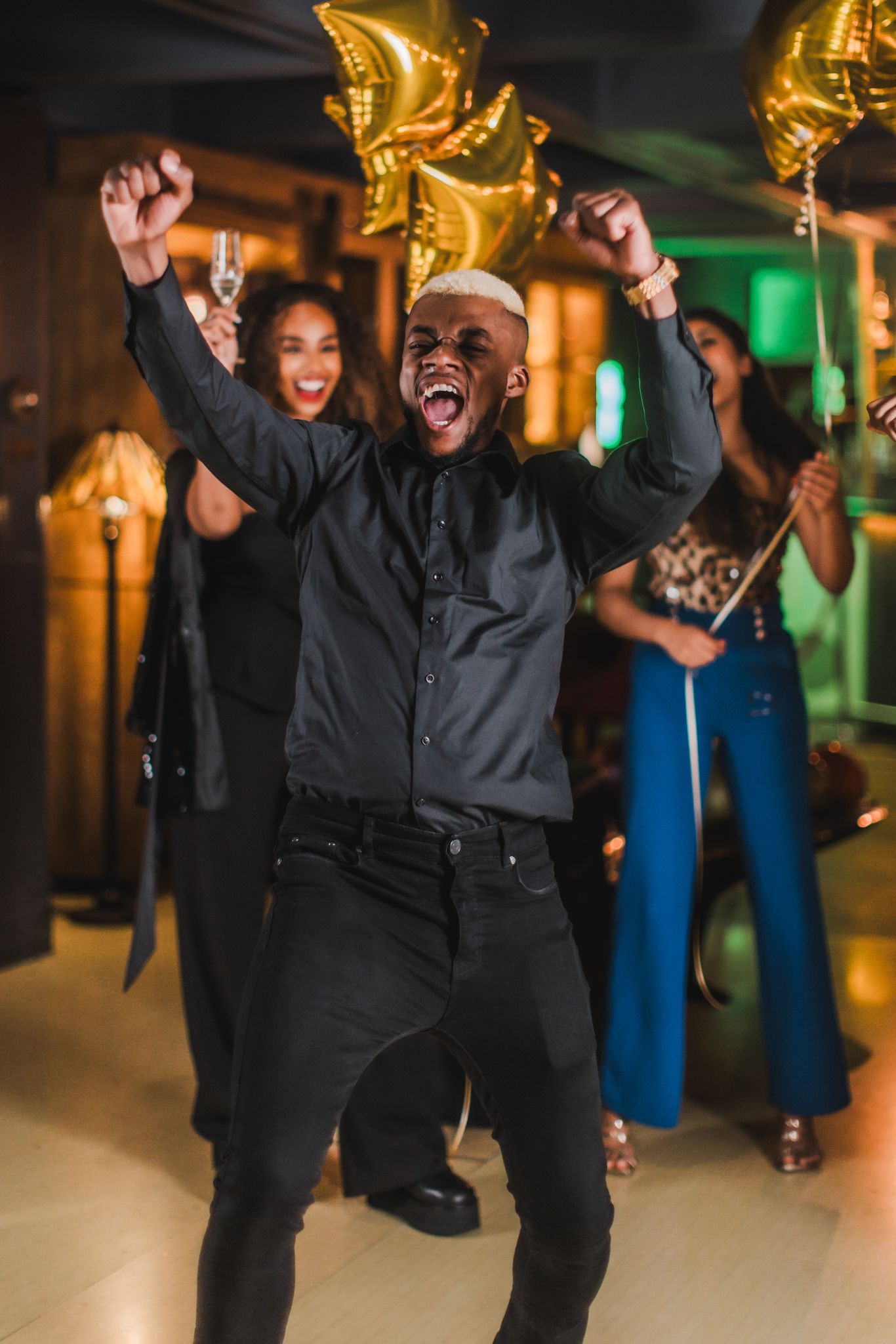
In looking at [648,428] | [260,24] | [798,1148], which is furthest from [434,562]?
[260,24]

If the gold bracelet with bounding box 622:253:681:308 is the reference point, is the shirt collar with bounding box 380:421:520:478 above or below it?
below

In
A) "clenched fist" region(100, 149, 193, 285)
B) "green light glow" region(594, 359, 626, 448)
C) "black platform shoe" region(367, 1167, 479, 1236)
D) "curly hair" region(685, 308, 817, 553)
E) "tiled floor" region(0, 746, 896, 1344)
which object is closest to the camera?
"clenched fist" region(100, 149, 193, 285)

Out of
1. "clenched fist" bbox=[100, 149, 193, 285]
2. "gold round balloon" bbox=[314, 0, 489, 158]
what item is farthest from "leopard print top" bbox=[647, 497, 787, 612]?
"clenched fist" bbox=[100, 149, 193, 285]

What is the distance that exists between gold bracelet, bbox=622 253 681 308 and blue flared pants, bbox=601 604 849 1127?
4.83 feet

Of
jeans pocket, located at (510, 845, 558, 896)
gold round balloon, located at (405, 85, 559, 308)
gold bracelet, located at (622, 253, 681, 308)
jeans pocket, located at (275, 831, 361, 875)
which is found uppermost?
gold round balloon, located at (405, 85, 559, 308)

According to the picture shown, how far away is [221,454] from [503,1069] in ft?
2.79

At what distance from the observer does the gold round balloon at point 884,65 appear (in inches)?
111

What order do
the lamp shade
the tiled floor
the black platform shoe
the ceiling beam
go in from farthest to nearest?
the lamp shade, the ceiling beam, the black platform shoe, the tiled floor

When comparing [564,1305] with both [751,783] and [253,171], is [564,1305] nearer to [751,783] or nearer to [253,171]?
[751,783]

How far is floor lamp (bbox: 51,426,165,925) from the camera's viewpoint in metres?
4.82

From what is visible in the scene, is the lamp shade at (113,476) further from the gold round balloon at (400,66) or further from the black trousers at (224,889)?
the gold round balloon at (400,66)

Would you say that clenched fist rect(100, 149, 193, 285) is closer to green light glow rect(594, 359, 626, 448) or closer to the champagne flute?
the champagne flute

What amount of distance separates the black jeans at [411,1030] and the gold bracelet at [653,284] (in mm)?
676

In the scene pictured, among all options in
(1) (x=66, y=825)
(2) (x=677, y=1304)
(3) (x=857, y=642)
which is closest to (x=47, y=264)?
(1) (x=66, y=825)
